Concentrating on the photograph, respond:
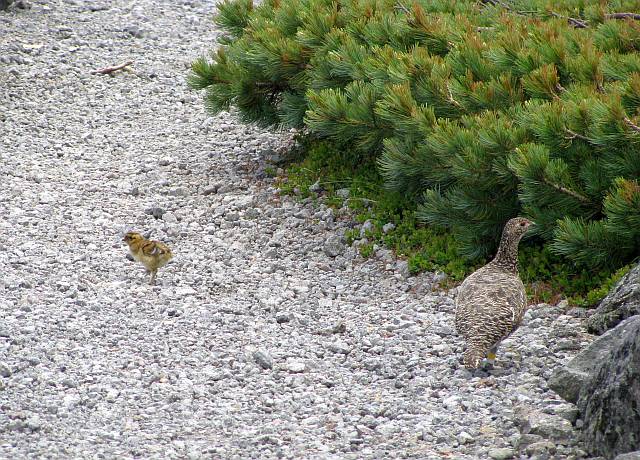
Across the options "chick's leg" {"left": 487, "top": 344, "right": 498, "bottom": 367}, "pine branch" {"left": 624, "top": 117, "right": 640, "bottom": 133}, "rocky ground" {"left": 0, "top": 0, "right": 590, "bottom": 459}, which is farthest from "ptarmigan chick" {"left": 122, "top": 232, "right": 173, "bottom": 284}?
"pine branch" {"left": 624, "top": 117, "right": 640, "bottom": 133}

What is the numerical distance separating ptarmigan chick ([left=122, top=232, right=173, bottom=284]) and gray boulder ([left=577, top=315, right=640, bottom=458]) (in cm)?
425

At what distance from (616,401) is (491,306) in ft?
5.58

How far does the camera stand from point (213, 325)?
7.80 meters

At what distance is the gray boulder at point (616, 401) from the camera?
5.12 metres

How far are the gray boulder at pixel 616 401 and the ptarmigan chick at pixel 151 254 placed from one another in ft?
14.0

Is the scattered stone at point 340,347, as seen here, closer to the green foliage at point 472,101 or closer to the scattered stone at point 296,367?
the scattered stone at point 296,367

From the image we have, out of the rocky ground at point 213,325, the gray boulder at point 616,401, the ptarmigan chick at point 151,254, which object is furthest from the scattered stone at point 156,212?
the gray boulder at point 616,401

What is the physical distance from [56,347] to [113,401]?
974mm

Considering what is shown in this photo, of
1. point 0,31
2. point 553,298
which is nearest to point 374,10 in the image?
point 553,298

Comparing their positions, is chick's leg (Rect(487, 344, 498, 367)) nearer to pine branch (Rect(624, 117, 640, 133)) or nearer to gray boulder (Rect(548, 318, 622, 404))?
gray boulder (Rect(548, 318, 622, 404))

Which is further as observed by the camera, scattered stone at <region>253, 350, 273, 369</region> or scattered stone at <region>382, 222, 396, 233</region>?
scattered stone at <region>382, 222, 396, 233</region>

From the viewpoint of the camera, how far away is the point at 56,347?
728 cm

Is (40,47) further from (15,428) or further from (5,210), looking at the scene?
(15,428)

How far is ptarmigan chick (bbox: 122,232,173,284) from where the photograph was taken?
8570 millimetres
